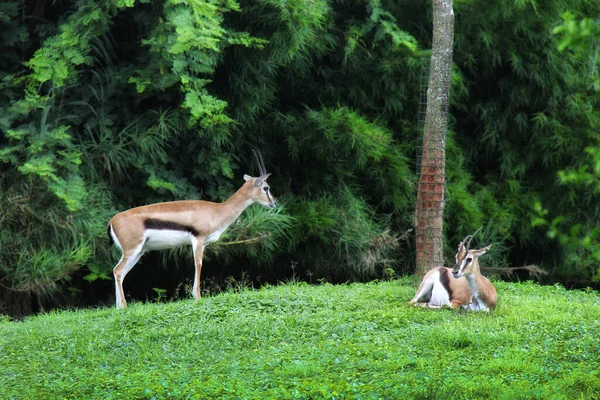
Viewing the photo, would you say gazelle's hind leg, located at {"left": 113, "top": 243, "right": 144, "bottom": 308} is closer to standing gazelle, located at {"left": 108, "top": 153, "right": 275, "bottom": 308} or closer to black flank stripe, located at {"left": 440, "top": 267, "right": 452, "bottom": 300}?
standing gazelle, located at {"left": 108, "top": 153, "right": 275, "bottom": 308}

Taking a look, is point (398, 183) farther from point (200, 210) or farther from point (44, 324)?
point (44, 324)

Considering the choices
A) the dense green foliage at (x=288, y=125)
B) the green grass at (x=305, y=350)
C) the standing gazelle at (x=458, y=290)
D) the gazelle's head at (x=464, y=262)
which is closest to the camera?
the green grass at (x=305, y=350)

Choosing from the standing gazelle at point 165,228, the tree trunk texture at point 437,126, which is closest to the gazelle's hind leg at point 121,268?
the standing gazelle at point 165,228

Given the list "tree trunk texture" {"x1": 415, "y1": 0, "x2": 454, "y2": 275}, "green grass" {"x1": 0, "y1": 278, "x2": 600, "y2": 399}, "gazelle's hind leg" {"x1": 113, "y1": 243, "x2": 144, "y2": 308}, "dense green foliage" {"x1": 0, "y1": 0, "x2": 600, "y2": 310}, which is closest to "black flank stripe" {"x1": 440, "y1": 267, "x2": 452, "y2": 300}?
"green grass" {"x1": 0, "y1": 278, "x2": 600, "y2": 399}

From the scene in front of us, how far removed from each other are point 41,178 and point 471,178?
20.6 ft

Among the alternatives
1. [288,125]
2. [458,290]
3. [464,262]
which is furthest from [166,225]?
[288,125]

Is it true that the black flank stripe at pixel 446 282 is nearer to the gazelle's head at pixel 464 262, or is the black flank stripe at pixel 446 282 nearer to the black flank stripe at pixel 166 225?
the gazelle's head at pixel 464 262

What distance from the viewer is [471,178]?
13.1 meters

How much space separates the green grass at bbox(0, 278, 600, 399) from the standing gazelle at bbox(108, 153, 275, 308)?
62 cm

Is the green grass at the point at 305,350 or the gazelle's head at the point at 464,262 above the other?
the gazelle's head at the point at 464,262

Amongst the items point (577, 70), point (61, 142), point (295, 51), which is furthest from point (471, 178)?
point (61, 142)

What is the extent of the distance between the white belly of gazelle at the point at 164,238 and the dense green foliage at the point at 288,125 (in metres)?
1.00

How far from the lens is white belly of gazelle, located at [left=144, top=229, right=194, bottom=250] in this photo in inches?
361

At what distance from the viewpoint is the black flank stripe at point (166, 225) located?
915 cm
